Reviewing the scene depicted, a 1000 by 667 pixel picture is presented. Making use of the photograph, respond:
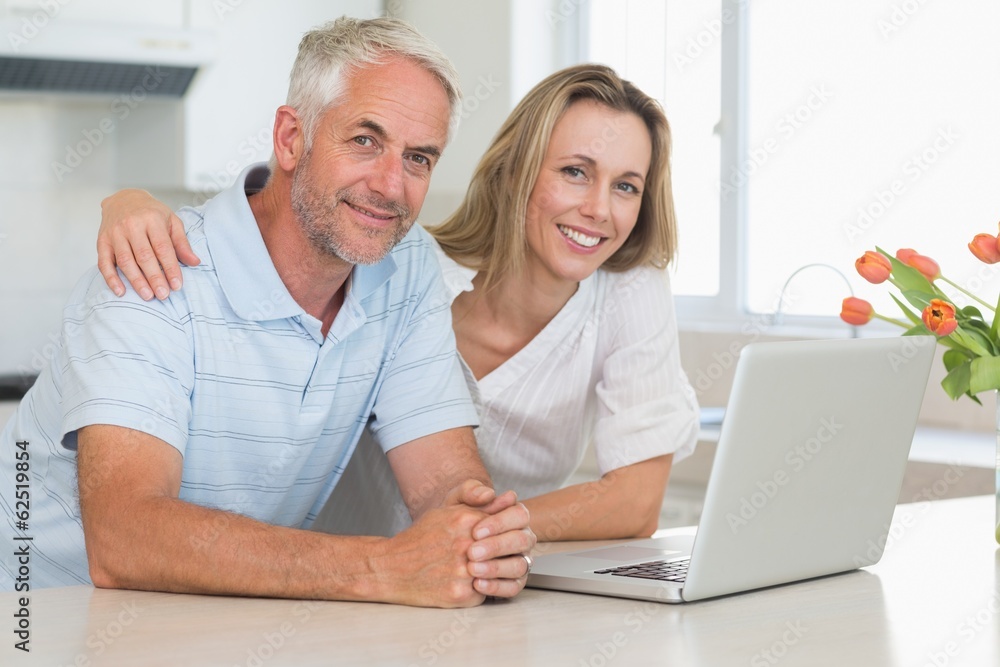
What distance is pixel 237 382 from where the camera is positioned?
1.44 metres

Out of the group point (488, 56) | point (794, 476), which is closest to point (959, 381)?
point (794, 476)

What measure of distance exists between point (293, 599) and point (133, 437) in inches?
10.5

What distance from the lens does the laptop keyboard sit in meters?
1.26

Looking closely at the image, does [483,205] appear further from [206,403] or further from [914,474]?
[914,474]

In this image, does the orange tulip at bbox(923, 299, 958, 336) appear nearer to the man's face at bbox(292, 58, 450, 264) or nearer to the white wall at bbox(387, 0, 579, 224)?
the man's face at bbox(292, 58, 450, 264)

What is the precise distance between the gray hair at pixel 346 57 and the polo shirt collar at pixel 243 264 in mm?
136

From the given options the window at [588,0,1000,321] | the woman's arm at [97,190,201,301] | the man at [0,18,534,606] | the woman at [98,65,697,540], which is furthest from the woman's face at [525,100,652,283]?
the window at [588,0,1000,321]

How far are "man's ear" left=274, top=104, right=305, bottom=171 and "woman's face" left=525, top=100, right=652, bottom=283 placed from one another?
1.52 feet

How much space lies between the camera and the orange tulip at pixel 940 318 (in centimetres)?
133

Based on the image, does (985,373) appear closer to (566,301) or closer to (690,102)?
(566,301)

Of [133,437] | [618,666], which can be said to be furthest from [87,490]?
[618,666]

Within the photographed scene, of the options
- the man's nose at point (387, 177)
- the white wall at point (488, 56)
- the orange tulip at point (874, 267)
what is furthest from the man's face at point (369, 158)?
the white wall at point (488, 56)

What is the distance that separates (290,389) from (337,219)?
0.22 m

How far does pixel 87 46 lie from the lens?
130 inches
